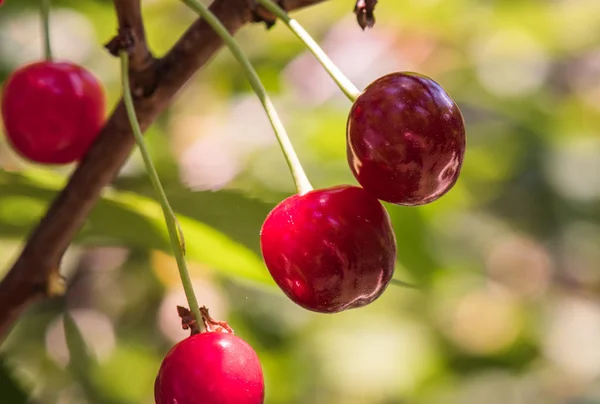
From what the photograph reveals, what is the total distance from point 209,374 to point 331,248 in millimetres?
85

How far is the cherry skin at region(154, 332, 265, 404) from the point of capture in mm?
401

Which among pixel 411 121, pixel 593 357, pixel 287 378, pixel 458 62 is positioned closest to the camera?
pixel 411 121

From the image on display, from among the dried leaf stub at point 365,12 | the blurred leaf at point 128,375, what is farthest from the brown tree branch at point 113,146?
the blurred leaf at point 128,375

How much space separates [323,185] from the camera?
3.64 ft

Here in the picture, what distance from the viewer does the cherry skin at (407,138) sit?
40 cm

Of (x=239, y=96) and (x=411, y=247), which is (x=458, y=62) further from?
(x=411, y=247)

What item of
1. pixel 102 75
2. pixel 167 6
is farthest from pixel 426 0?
pixel 102 75

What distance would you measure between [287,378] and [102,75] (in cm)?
59

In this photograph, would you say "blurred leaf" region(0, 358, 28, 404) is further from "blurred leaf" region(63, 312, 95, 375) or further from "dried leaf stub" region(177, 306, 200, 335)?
"dried leaf stub" region(177, 306, 200, 335)

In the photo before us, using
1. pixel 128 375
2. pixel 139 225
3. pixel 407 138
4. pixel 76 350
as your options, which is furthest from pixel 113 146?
pixel 128 375

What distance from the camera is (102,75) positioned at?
1396mm

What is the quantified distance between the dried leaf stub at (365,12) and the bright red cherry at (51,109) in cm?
31

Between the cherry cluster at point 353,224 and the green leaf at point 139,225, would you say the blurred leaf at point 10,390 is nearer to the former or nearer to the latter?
the green leaf at point 139,225

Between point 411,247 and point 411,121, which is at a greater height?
point 411,121
